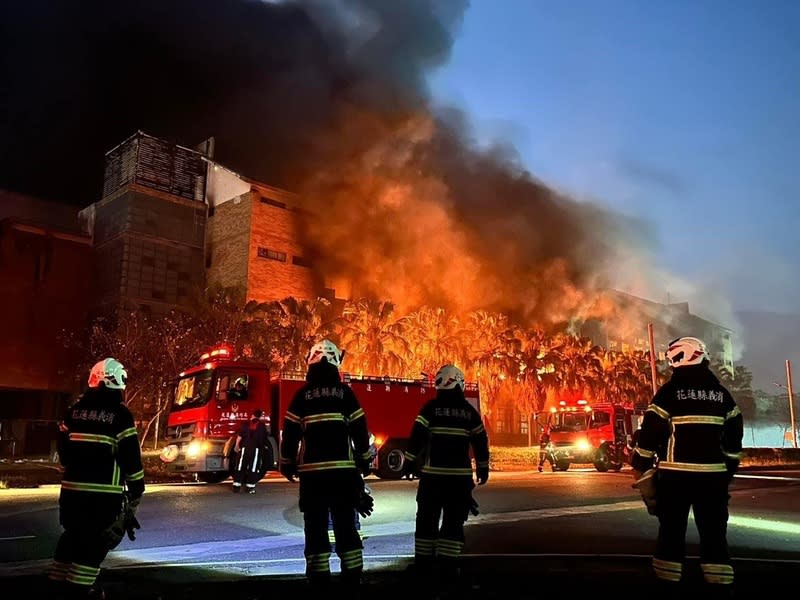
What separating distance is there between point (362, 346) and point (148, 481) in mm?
14912

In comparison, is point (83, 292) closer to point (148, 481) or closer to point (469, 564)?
point (148, 481)

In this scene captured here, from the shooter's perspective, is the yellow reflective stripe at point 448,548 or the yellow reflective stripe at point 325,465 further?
the yellow reflective stripe at point 448,548

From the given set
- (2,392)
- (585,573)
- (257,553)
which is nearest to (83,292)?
(2,392)

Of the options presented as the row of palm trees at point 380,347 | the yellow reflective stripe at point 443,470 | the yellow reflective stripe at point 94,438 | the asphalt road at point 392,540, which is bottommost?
the asphalt road at point 392,540

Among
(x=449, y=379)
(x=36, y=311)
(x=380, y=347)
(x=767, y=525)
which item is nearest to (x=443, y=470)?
(x=449, y=379)

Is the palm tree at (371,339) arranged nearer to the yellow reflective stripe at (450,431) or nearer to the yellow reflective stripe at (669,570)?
the yellow reflective stripe at (450,431)

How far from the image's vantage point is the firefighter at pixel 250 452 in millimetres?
11906

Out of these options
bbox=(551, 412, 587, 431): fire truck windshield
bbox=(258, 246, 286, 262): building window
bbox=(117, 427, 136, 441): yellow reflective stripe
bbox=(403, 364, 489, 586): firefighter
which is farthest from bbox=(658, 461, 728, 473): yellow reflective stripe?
bbox=(258, 246, 286, 262): building window

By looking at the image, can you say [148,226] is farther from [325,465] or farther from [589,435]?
[325,465]

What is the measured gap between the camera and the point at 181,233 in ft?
109

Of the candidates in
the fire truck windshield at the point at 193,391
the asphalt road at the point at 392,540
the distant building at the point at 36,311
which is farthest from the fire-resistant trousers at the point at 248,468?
the distant building at the point at 36,311

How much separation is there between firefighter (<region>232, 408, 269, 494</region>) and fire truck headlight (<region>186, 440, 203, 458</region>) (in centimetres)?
73

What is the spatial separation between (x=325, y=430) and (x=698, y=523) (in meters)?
2.31

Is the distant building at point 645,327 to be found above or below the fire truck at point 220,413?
above
